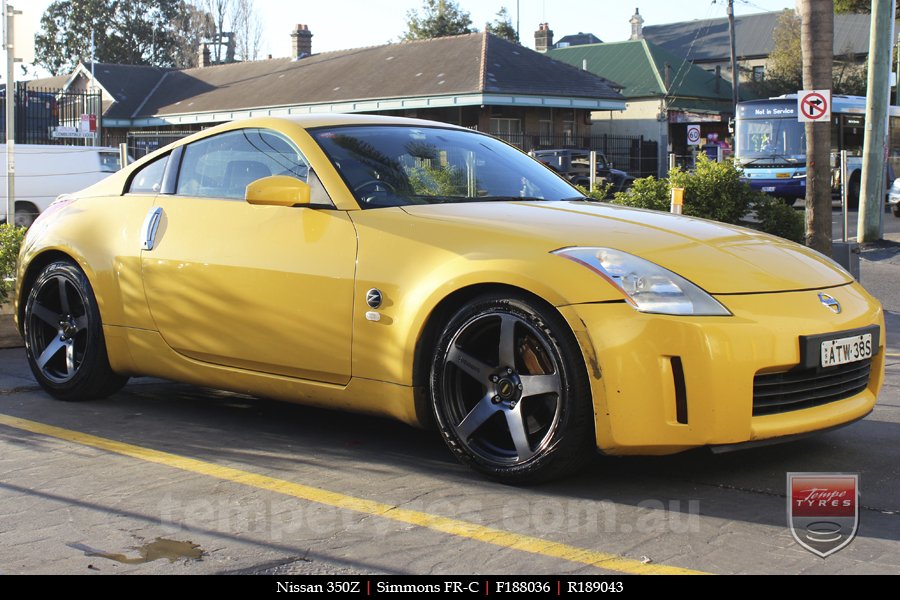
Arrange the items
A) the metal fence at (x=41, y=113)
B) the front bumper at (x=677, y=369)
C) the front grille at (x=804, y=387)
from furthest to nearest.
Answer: the metal fence at (x=41, y=113)
the front grille at (x=804, y=387)
the front bumper at (x=677, y=369)

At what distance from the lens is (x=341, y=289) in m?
4.72

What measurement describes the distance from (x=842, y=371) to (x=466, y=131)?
238 cm

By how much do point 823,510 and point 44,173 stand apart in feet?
59.1

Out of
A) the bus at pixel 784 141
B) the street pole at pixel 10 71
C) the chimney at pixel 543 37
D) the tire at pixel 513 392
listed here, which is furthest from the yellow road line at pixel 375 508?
the chimney at pixel 543 37

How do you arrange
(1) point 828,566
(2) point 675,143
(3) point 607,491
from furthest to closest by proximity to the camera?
(2) point 675,143 → (3) point 607,491 → (1) point 828,566

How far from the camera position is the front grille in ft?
13.5

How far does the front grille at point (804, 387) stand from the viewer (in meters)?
4.11

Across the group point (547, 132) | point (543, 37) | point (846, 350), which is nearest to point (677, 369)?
point (846, 350)

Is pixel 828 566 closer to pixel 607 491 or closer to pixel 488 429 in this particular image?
pixel 607 491

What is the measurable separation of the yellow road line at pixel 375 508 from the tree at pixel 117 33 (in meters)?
79.2

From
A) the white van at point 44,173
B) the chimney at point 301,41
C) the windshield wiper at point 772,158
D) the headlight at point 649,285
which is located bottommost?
the headlight at point 649,285

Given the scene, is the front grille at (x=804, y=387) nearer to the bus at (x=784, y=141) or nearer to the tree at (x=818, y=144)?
the tree at (x=818, y=144)

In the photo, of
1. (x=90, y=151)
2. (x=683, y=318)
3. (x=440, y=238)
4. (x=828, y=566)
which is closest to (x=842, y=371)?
(x=683, y=318)

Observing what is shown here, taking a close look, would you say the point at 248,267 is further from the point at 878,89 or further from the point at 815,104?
the point at 878,89
